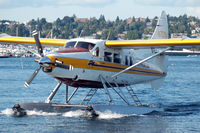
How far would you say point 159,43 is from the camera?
1667 cm

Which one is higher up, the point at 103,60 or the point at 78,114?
the point at 103,60

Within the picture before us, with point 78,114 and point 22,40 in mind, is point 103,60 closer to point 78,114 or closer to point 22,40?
point 78,114

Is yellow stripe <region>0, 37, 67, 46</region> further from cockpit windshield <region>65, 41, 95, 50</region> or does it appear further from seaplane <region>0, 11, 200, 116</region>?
cockpit windshield <region>65, 41, 95, 50</region>

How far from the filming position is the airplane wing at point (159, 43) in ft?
53.9

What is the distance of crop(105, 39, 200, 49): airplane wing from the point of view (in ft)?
53.9

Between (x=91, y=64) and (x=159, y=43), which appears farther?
(x=159, y=43)

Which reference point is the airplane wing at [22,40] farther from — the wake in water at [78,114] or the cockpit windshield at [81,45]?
the wake in water at [78,114]

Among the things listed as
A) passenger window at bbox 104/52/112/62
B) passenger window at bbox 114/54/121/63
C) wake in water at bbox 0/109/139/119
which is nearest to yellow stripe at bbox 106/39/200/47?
passenger window at bbox 104/52/112/62

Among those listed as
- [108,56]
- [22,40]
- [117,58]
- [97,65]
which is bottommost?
[97,65]

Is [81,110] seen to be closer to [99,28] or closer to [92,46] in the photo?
[92,46]

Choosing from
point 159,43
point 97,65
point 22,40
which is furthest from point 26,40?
point 159,43

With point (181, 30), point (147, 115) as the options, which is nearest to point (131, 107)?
point (147, 115)

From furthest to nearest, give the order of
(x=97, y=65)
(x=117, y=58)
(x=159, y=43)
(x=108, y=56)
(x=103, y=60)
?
(x=117, y=58) < (x=108, y=56) < (x=159, y=43) < (x=103, y=60) < (x=97, y=65)

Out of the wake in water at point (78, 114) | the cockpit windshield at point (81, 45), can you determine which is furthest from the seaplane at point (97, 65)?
the wake in water at point (78, 114)
